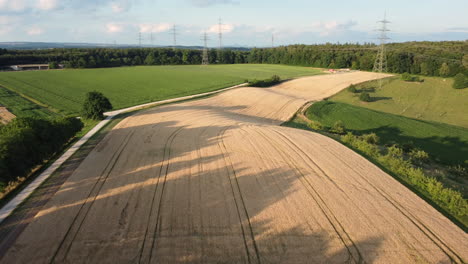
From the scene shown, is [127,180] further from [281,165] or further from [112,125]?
[112,125]

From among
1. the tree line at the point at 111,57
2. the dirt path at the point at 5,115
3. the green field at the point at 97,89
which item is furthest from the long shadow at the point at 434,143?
the tree line at the point at 111,57

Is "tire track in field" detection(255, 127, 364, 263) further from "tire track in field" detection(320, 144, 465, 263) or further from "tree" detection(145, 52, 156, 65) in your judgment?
"tree" detection(145, 52, 156, 65)

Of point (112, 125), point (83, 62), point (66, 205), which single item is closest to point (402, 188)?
point (66, 205)

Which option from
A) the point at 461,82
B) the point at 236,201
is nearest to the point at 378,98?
the point at 461,82

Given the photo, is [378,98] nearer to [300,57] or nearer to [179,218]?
[179,218]

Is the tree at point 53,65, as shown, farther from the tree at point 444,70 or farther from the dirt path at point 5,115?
the tree at point 444,70

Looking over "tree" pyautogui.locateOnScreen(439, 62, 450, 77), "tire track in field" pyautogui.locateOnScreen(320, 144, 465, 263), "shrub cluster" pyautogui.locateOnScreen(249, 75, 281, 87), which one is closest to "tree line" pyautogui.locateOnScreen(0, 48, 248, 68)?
"shrub cluster" pyautogui.locateOnScreen(249, 75, 281, 87)
